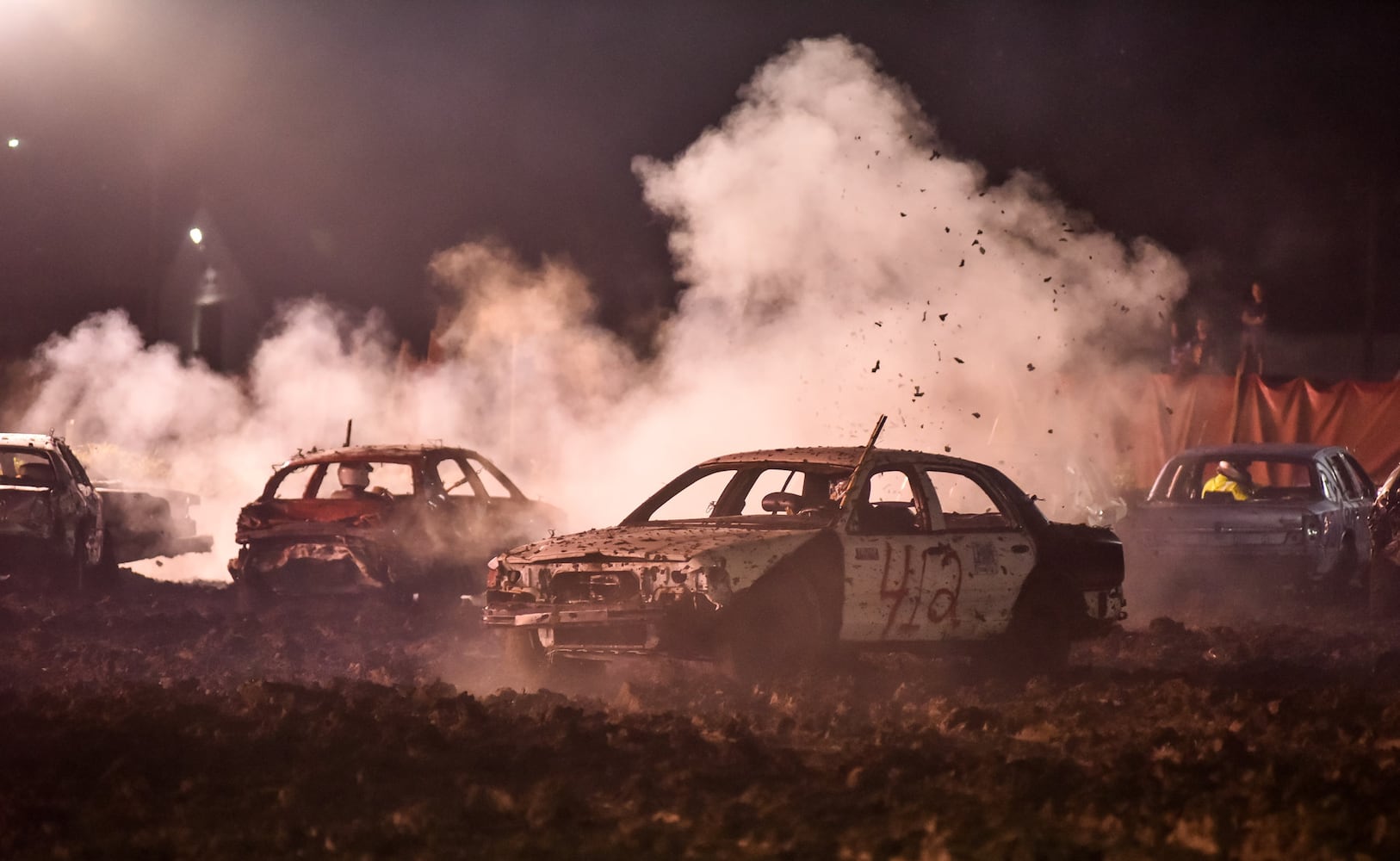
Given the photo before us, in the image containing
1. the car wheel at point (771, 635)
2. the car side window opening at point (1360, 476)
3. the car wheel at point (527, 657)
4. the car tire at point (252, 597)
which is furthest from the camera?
the car side window opening at point (1360, 476)

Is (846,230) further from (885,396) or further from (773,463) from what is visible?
(773,463)

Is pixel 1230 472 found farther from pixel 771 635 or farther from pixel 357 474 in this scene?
pixel 771 635

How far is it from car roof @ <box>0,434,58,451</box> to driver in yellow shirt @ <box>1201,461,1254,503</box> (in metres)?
9.75

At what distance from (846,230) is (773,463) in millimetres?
10620

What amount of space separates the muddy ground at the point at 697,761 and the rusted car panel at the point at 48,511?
2918 mm

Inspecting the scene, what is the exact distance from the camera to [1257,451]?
14.9m

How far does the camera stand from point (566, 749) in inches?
286

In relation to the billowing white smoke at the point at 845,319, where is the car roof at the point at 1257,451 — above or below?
below

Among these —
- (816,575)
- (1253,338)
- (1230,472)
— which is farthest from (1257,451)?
(1253,338)

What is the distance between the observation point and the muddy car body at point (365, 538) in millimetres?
13125

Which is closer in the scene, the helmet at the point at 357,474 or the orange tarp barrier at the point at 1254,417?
the helmet at the point at 357,474

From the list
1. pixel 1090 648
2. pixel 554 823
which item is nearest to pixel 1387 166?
pixel 1090 648

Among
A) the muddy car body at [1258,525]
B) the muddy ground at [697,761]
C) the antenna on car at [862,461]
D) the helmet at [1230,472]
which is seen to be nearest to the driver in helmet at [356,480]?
the muddy ground at [697,761]

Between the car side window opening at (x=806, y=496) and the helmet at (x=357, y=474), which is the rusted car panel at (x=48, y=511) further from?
the car side window opening at (x=806, y=496)
